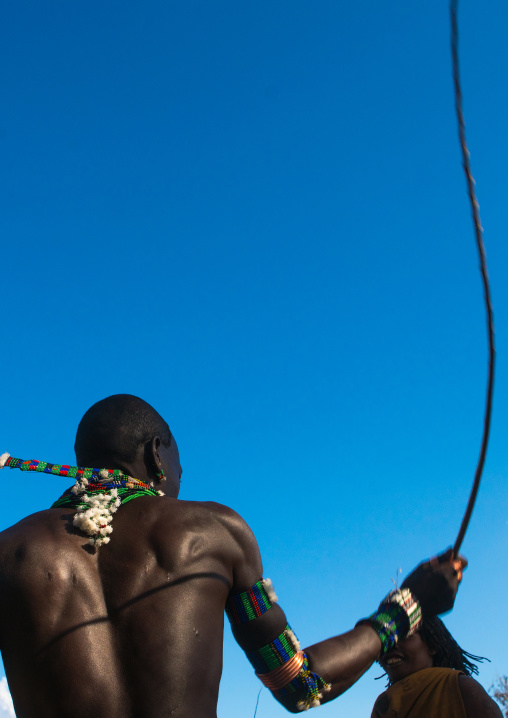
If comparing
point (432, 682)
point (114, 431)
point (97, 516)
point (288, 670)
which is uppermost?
point (114, 431)

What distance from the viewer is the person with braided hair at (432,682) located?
3.81m

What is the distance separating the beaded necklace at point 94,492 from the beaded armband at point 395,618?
47.6 inches

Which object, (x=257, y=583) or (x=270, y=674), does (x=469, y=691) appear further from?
(x=257, y=583)

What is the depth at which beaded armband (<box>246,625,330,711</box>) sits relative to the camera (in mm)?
2939

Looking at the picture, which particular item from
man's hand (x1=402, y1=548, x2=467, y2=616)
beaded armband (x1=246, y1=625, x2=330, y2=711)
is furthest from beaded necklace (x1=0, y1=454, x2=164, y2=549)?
man's hand (x1=402, y1=548, x2=467, y2=616)

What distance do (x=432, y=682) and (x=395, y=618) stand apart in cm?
115

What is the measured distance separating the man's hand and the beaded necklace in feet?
4.41

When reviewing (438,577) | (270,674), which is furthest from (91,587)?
(438,577)

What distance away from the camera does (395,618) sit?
322cm

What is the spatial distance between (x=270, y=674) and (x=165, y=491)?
1.01m

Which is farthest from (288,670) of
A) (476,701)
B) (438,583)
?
(476,701)

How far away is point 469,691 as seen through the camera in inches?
152

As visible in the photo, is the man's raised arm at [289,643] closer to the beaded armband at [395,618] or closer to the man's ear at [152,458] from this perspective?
the beaded armband at [395,618]

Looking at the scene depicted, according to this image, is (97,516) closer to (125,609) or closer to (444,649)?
(125,609)
